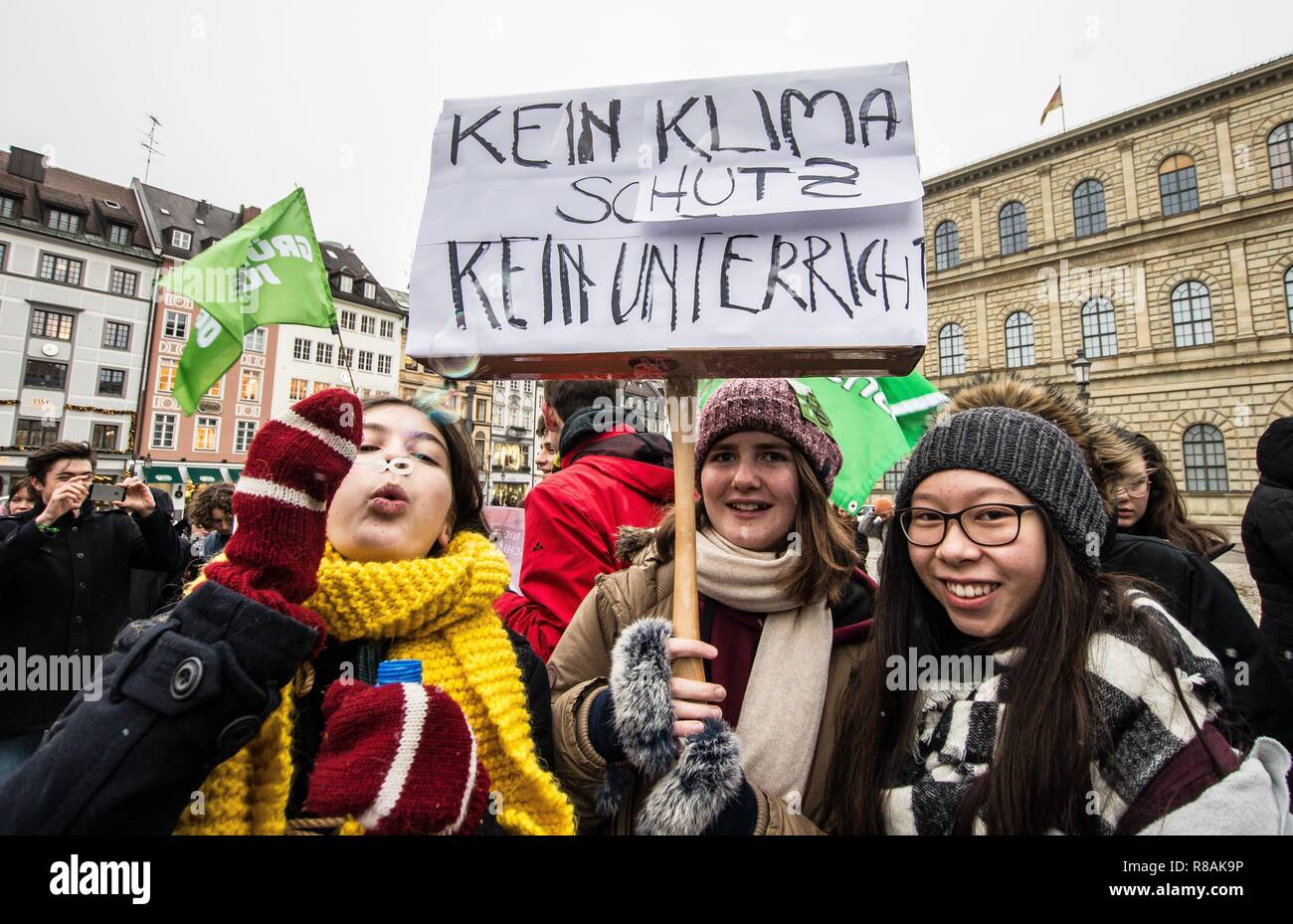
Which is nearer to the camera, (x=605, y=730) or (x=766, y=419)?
(x=605, y=730)

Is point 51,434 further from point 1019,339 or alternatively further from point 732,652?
point 1019,339

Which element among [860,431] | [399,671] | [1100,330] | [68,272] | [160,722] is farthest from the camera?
[68,272]

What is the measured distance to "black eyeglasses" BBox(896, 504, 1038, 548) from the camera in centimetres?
154

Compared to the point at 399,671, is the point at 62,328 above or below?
above

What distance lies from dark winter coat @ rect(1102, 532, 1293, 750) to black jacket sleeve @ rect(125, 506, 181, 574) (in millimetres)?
5397

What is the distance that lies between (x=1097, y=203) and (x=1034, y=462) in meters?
34.7

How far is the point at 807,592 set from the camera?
1.83m

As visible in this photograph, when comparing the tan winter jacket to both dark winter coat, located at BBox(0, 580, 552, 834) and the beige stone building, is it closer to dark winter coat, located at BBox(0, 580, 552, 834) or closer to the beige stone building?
dark winter coat, located at BBox(0, 580, 552, 834)

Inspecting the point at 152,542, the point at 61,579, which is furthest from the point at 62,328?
the point at 61,579

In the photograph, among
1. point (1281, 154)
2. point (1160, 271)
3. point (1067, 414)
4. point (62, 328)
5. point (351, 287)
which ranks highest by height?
point (351, 287)

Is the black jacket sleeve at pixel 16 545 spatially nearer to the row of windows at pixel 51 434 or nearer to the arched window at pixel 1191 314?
the arched window at pixel 1191 314

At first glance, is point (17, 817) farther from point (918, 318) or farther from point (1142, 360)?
point (1142, 360)

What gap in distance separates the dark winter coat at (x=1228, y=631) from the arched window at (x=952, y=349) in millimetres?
32184

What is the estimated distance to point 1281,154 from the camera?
24141 millimetres
